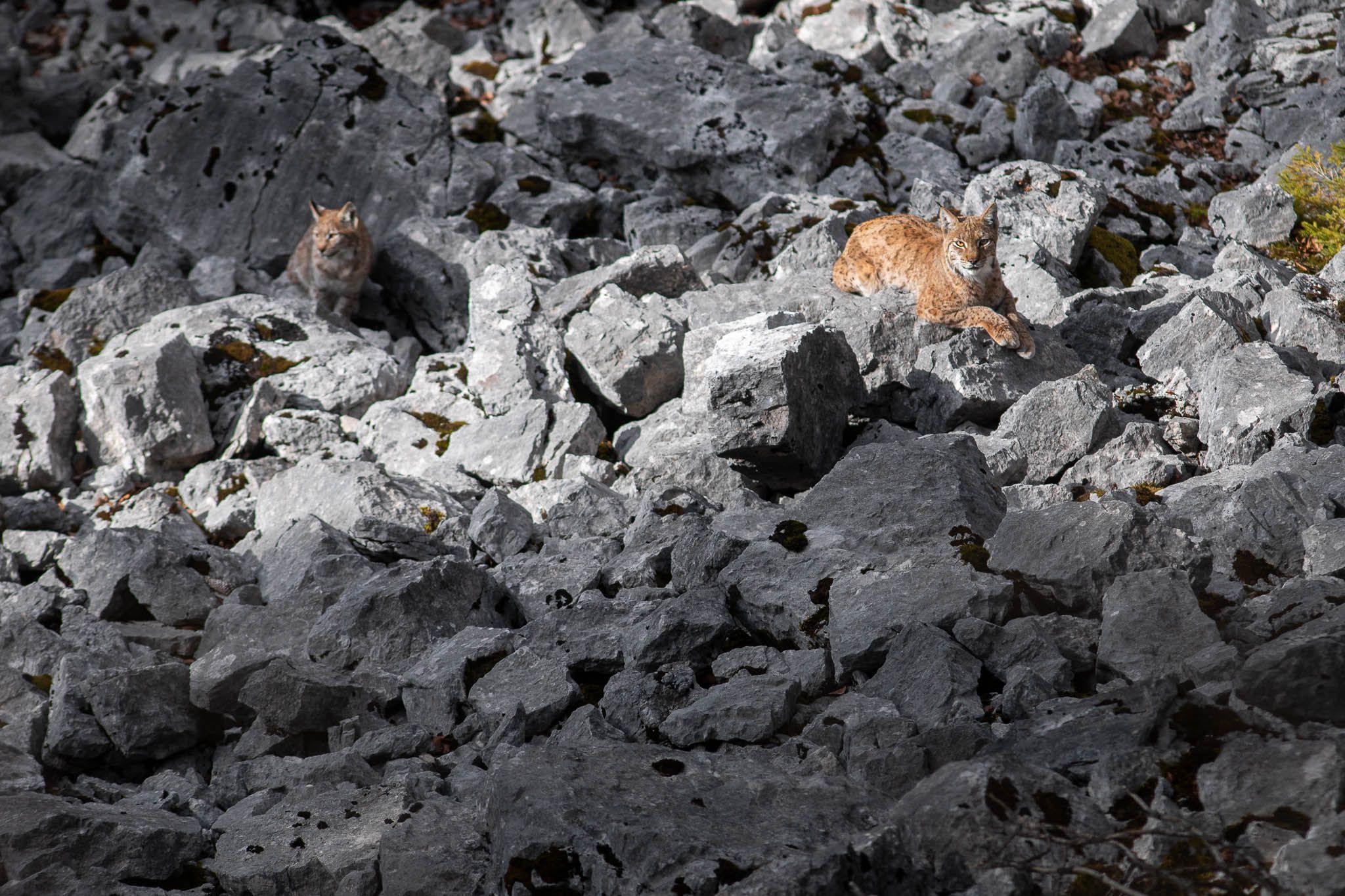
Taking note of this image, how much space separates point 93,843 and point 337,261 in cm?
1163

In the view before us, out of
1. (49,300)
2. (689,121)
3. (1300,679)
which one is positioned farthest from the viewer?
(689,121)

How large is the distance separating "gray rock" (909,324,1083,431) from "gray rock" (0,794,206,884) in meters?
8.00

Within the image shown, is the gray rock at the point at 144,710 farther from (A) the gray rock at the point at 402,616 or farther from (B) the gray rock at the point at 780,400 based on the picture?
(B) the gray rock at the point at 780,400

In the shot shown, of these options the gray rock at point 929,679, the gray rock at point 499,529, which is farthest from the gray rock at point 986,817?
the gray rock at point 499,529

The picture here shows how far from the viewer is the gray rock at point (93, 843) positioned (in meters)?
7.09

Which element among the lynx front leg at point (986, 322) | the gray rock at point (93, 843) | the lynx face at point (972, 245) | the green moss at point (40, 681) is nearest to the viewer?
the gray rock at point (93, 843)

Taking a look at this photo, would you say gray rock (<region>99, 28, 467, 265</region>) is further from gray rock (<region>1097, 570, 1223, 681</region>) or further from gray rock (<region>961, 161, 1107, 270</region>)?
gray rock (<region>1097, 570, 1223, 681</region>)

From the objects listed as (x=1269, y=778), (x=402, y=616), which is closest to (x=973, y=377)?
(x=402, y=616)

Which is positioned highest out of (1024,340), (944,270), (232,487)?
(944,270)

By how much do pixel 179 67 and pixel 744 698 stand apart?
2544 centimetres

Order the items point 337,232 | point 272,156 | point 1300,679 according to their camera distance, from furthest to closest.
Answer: point 272,156 < point 337,232 < point 1300,679

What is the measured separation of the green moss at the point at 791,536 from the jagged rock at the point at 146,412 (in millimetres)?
8849

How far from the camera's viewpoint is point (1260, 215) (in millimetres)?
15102

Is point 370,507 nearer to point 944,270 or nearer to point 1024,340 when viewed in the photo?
point 944,270
